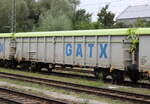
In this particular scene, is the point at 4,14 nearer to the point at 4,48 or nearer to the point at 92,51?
the point at 4,48

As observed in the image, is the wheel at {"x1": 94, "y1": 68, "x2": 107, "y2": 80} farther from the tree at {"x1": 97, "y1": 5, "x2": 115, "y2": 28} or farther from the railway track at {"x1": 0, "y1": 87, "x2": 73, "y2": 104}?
the tree at {"x1": 97, "y1": 5, "x2": 115, "y2": 28}

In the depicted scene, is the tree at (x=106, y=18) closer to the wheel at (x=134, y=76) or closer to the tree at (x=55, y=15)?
the tree at (x=55, y=15)

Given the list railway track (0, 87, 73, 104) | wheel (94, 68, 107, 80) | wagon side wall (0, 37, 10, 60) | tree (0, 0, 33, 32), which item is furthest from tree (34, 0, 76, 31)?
railway track (0, 87, 73, 104)

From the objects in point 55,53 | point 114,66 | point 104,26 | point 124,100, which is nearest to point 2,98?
point 124,100

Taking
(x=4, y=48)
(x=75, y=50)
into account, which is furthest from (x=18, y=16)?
(x=75, y=50)

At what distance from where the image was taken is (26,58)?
26875mm

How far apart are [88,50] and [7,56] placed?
10.4 m

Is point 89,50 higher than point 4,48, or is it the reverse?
point 4,48

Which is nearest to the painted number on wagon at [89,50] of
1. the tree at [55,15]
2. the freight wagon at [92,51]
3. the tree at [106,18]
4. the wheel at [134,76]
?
the freight wagon at [92,51]

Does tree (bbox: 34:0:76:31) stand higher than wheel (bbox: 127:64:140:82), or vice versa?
tree (bbox: 34:0:76:31)

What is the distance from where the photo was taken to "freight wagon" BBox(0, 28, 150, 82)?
17.9 metres

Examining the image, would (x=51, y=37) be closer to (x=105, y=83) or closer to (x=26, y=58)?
(x=26, y=58)

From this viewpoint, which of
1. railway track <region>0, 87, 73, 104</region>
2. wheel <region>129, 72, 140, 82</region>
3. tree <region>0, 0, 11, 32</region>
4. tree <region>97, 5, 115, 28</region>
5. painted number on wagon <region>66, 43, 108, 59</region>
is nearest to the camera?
railway track <region>0, 87, 73, 104</region>

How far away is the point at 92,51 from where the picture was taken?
20672 mm
